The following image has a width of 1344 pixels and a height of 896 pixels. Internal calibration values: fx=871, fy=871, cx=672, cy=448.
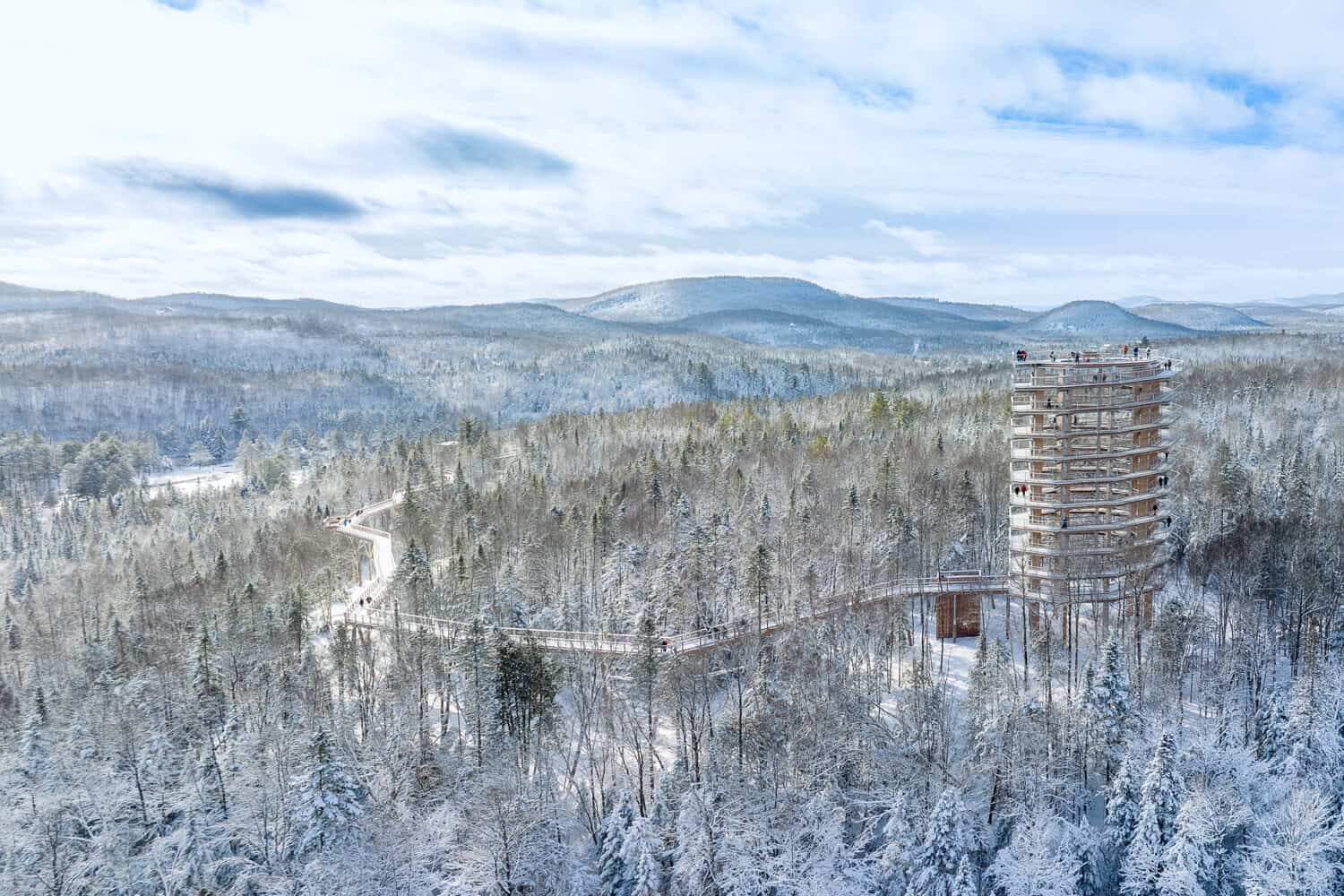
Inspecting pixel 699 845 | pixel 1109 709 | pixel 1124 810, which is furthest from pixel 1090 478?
pixel 699 845

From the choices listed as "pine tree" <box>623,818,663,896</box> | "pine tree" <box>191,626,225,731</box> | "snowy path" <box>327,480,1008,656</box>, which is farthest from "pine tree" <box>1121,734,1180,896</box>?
"pine tree" <box>191,626,225,731</box>

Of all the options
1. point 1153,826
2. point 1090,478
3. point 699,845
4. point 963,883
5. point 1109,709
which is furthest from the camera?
point 1090,478

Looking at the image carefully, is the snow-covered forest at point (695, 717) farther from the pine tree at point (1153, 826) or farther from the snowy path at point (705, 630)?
the snowy path at point (705, 630)

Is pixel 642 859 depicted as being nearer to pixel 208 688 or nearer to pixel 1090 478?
pixel 208 688

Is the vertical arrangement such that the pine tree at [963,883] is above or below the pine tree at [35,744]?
below

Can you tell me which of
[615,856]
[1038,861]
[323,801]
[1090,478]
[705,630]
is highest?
[1090,478]

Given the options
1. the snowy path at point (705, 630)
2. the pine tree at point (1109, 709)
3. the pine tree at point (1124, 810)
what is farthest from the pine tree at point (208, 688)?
the pine tree at point (1109, 709)
